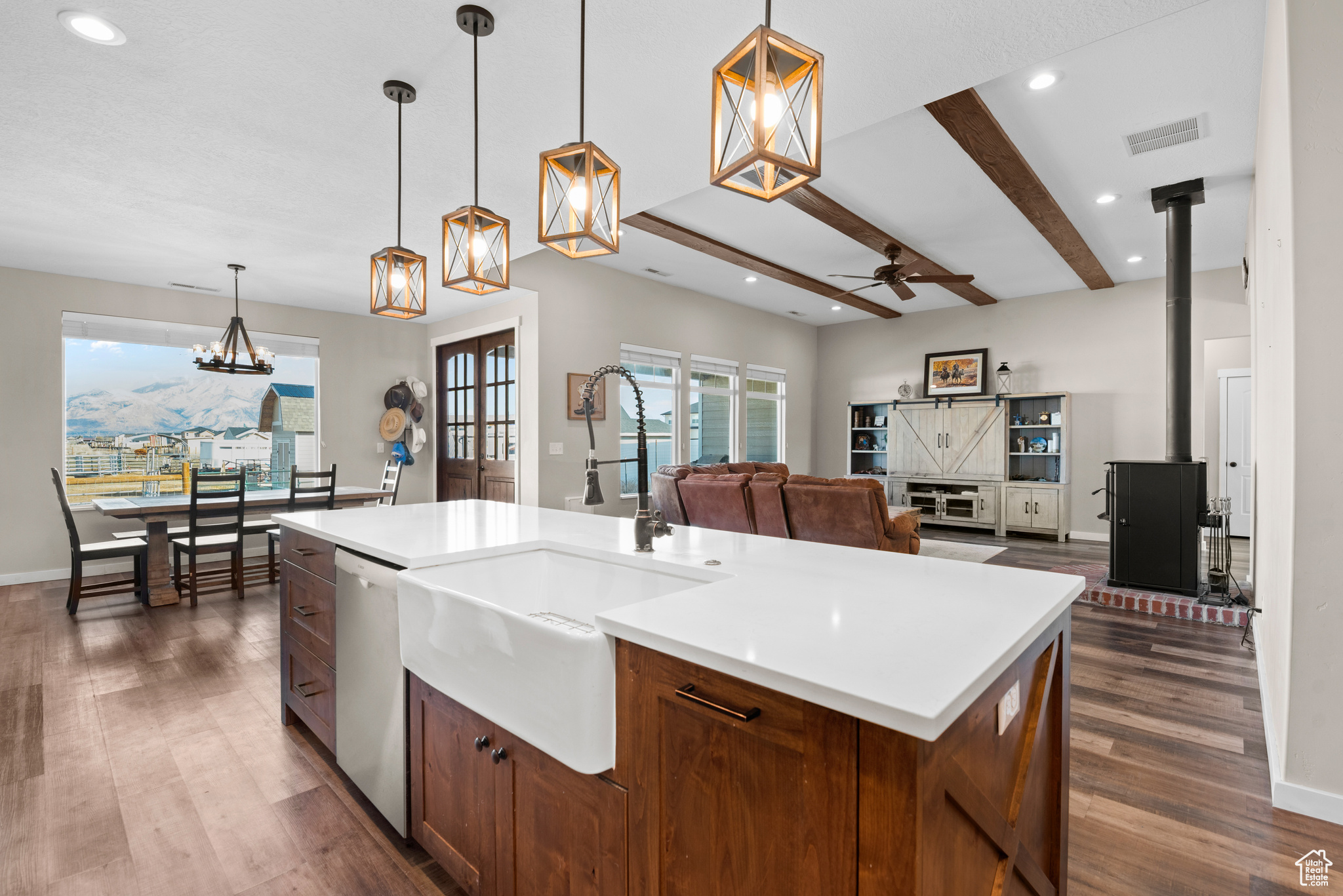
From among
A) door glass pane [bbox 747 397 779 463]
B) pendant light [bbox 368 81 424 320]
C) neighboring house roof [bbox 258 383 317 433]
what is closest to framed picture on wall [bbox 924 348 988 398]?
door glass pane [bbox 747 397 779 463]

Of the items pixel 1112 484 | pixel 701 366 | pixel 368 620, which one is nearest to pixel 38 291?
pixel 368 620

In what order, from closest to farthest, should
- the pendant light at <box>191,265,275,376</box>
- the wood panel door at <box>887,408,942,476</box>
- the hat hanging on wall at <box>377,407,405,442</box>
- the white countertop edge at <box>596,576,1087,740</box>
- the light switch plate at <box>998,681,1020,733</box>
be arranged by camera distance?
the white countertop edge at <box>596,576,1087,740</box> → the light switch plate at <box>998,681,1020,733</box> → the pendant light at <box>191,265,275,376</box> → the hat hanging on wall at <box>377,407,405,442</box> → the wood panel door at <box>887,408,942,476</box>

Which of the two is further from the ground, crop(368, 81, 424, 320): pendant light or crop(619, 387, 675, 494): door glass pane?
crop(368, 81, 424, 320): pendant light

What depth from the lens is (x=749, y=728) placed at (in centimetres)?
91

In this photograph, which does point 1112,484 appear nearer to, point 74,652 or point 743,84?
point 743,84

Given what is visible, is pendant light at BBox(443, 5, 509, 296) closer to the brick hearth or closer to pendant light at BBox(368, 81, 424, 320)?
pendant light at BBox(368, 81, 424, 320)

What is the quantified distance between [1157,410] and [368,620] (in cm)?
787

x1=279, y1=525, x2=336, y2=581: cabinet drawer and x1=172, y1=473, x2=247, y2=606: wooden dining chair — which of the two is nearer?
x1=279, y1=525, x2=336, y2=581: cabinet drawer

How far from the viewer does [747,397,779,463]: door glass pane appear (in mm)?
8109

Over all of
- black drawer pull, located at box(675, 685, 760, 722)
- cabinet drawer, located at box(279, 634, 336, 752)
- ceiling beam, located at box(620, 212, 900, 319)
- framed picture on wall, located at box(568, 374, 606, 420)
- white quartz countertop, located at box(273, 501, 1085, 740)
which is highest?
ceiling beam, located at box(620, 212, 900, 319)

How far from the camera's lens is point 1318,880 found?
159 centimetres

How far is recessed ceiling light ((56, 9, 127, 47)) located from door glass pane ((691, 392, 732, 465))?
561cm

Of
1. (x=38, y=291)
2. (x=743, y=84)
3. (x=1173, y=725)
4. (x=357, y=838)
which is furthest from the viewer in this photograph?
(x=38, y=291)

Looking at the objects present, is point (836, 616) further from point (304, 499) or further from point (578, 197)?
point (304, 499)
